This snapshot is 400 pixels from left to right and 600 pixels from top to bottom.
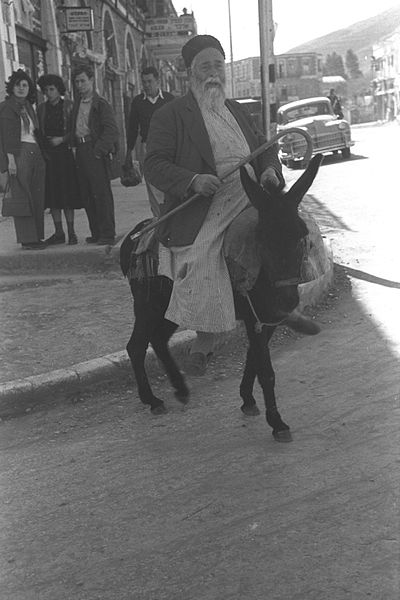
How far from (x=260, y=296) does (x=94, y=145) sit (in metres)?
4.72

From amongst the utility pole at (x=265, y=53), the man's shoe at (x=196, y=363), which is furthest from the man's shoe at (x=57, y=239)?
the man's shoe at (x=196, y=363)

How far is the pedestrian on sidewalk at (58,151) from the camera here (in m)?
8.28

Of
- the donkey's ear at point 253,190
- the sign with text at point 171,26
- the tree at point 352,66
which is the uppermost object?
the tree at point 352,66

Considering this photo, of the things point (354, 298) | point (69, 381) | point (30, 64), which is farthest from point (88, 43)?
point (69, 381)

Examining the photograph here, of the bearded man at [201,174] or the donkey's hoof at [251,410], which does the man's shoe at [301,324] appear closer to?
the bearded man at [201,174]

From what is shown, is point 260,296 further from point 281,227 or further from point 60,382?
point 60,382

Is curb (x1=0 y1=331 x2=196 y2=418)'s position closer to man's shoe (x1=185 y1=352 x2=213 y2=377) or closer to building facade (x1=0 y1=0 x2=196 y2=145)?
man's shoe (x1=185 y1=352 x2=213 y2=377)

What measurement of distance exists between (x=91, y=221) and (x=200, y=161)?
4.77 meters

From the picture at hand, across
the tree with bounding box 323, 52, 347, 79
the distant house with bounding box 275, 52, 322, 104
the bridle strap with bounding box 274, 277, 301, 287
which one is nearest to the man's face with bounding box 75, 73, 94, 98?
the bridle strap with bounding box 274, 277, 301, 287

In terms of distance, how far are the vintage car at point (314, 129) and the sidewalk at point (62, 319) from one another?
42.5 ft

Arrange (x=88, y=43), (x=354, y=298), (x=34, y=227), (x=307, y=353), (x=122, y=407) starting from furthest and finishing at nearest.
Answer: (x=88, y=43), (x=34, y=227), (x=354, y=298), (x=307, y=353), (x=122, y=407)

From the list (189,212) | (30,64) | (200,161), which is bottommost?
(189,212)

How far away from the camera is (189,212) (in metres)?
4.01

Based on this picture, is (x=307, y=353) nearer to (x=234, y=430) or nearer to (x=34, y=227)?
(x=234, y=430)
